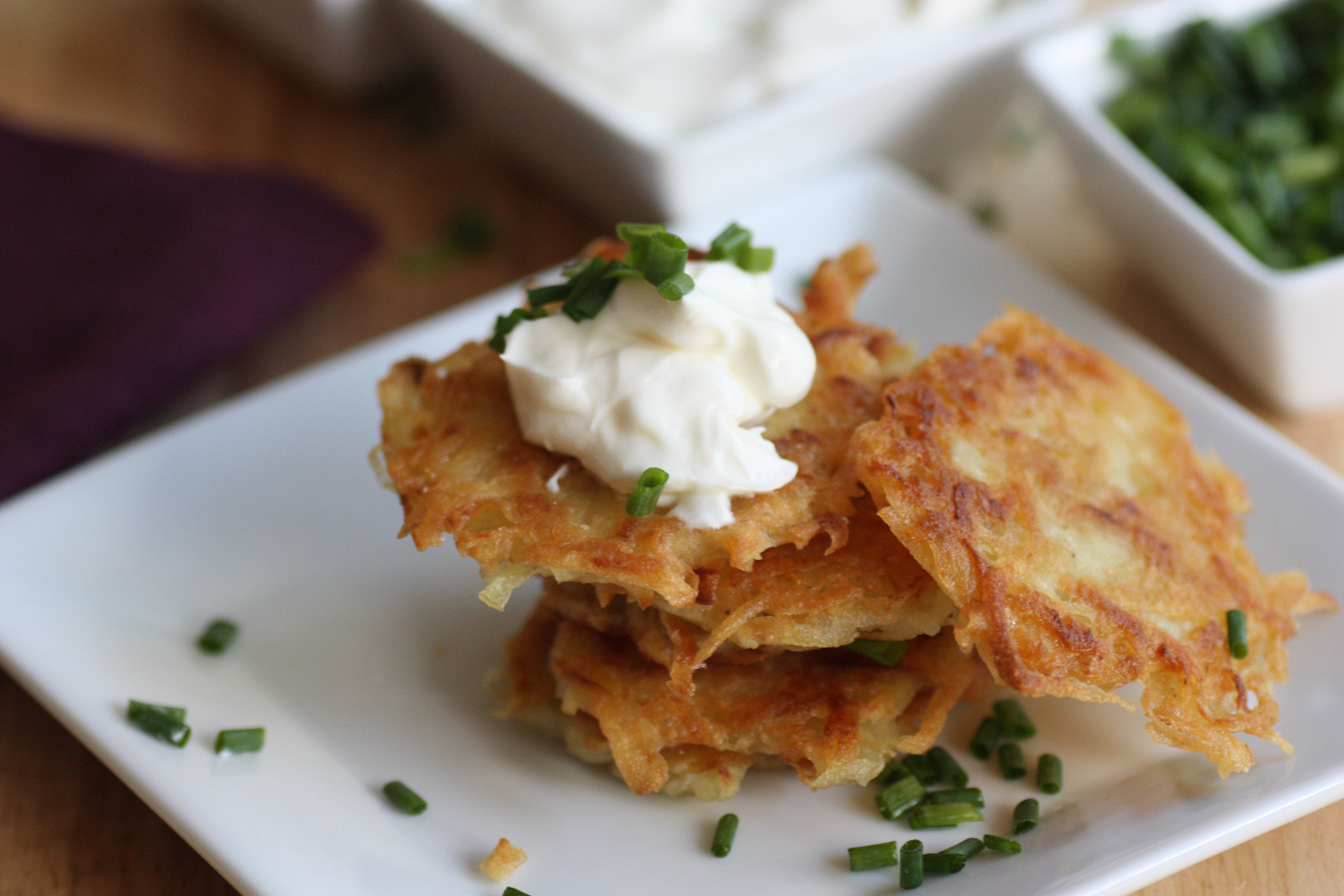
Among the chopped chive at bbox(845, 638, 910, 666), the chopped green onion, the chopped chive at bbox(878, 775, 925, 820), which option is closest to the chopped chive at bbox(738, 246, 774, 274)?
the chopped chive at bbox(845, 638, 910, 666)

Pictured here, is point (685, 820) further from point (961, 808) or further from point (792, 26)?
point (792, 26)

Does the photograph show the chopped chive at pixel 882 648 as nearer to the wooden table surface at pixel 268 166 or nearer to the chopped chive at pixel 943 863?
the chopped chive at pixel 943 863

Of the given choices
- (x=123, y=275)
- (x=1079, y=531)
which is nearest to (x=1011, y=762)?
(x=1079, y=531)

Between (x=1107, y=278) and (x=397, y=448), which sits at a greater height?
(x=397, y=448)

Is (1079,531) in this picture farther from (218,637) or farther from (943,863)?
(218,637)

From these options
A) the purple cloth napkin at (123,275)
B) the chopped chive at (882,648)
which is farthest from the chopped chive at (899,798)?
the purple cloth napkin at (123,275)

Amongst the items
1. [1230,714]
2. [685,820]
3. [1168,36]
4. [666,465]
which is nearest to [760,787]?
[685,820]

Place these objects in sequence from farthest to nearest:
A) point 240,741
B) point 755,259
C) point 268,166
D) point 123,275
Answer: point 268,166
point 123,275
point 755,259
point 240,741
